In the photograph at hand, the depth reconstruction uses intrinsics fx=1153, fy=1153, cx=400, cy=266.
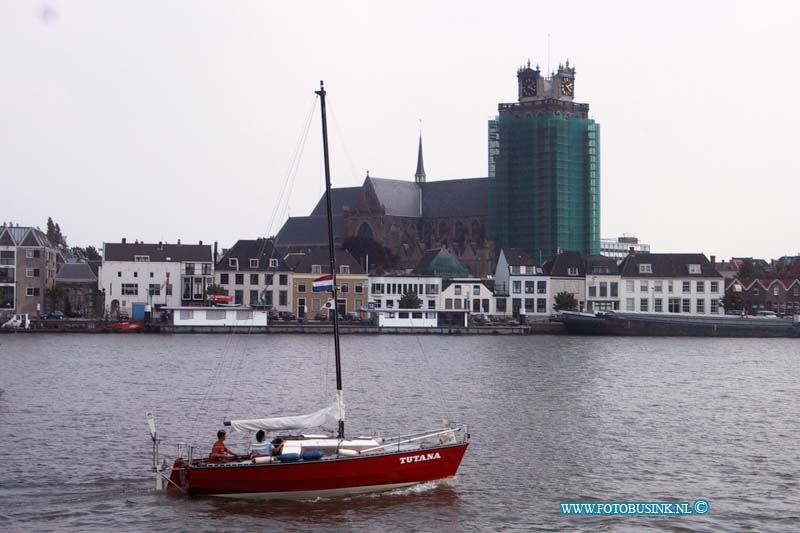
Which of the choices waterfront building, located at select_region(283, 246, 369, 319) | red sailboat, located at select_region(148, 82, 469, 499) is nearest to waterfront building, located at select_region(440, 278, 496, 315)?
waterfront building, located at select_region(283, 246, 369, 319)

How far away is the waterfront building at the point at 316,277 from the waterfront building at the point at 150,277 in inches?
389

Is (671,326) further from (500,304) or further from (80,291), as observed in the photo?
(80,291)

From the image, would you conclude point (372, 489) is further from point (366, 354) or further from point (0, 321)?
point (0, 321)

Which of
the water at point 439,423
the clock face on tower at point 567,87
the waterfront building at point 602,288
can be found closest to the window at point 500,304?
the waterfront building at point 602,288

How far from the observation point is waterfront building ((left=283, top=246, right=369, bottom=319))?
132375 millimetres

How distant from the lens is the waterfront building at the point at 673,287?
138750 mm

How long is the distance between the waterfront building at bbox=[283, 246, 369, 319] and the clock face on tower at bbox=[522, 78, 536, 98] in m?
58.5

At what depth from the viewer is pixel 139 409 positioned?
2121 inches

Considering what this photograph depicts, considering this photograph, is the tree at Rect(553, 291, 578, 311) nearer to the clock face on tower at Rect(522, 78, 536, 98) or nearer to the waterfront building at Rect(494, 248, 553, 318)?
the waterfront building at Rect(494, 248, 553, 318)

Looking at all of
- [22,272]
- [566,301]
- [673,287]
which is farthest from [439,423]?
[673,287]

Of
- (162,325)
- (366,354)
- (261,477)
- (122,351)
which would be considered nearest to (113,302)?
(162,325)

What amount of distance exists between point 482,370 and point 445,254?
81520 millimetres

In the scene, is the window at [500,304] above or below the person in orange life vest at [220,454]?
above

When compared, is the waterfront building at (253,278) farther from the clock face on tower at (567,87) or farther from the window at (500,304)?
the clock face on tower at (567,87)
